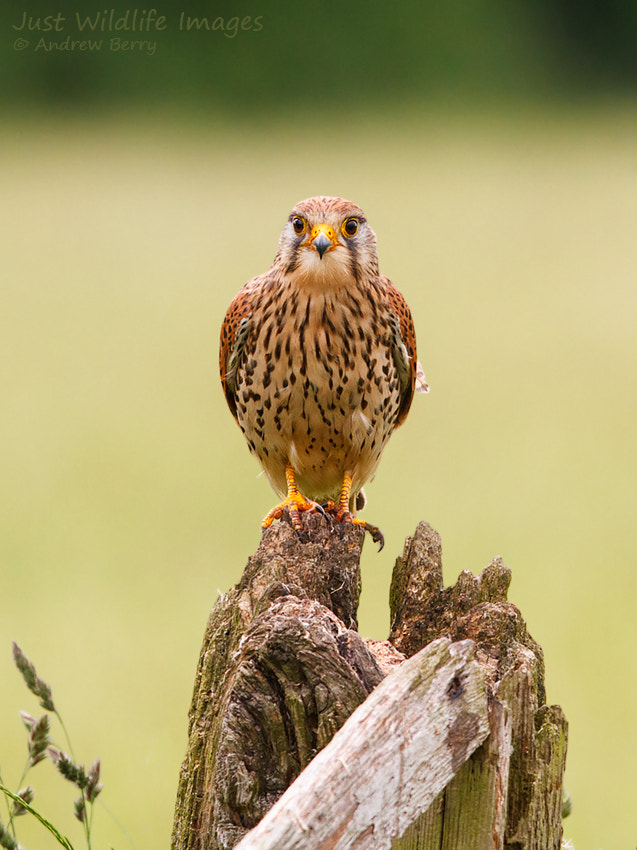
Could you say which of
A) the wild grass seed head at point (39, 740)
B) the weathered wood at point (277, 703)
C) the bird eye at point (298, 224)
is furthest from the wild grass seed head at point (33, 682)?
the bird eye at point (298, 224)

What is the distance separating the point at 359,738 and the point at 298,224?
1.69 metres

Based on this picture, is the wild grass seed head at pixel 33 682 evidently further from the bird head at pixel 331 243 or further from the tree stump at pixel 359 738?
the bird head at pixel 331 243

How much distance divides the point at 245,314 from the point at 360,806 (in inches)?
69.2

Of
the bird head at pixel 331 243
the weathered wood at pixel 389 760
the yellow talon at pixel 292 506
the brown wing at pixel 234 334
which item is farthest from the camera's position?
the brown wing at pixel 234 334

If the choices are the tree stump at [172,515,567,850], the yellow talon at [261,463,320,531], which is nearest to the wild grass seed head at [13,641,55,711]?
the tree stump at [172,515,567,850]

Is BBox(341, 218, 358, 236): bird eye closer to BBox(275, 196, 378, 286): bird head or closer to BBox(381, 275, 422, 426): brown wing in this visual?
BBox(275, 196, 378, 286): bird head

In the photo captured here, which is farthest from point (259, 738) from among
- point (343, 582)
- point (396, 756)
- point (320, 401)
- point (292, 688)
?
point (320, 401)

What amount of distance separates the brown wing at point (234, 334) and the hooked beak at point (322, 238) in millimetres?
325

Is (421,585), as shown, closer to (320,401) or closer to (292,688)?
(292,688)

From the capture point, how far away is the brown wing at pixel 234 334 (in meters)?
2.75

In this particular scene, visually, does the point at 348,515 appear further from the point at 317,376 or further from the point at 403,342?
the point at 403,342

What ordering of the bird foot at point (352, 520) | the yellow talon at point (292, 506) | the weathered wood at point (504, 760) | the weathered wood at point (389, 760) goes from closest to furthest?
the weathered wood at point (389, 760), the weathered wood at point (504, 760), the yellow talon at point (292, 506), the bird foot at point (352, 520)

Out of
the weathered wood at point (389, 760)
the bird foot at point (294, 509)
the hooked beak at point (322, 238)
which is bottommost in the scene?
the weathered wood at point (389, 760)

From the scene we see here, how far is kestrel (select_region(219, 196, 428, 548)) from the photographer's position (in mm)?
2580
